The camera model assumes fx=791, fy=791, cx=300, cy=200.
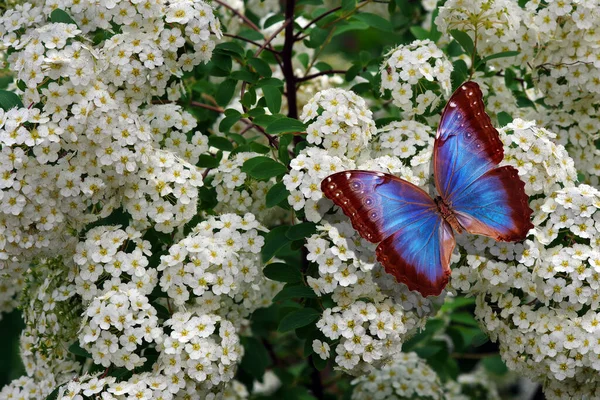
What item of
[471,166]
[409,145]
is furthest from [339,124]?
[471,166]

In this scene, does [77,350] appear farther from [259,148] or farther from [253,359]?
[253,359]

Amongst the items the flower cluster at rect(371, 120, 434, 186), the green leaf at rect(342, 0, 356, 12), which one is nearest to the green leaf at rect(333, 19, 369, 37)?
the green leaf at rect(342, 0, 356, 12)

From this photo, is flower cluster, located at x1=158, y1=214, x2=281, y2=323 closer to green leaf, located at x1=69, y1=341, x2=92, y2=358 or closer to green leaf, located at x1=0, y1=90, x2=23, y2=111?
green leaf, located at x1=69, y1=341, x2=92, y2=358

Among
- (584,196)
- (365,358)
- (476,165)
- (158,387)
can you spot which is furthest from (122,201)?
(584,196)

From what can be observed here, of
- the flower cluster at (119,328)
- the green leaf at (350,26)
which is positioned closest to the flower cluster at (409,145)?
the green leaf at (350,26)

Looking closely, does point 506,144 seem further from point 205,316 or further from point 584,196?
point 205,316
